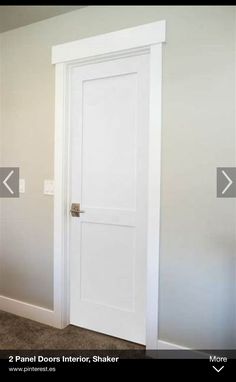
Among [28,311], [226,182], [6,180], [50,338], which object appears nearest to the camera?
[226,182]

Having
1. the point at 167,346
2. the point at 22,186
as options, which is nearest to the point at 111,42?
Result: the point at 22,186

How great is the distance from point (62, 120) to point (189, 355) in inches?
76.8

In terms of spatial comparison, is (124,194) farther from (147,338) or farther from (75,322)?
(75,322)

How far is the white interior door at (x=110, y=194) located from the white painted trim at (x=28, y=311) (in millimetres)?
182

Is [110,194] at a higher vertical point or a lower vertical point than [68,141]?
lower

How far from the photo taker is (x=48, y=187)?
2.23 meters

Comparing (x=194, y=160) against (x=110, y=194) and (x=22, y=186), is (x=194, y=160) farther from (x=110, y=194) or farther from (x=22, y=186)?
(x=22, y=186)

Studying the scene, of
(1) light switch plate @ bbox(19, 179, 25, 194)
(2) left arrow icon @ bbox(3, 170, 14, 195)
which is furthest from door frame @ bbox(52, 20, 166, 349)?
(2) left arrow icon @ bbox(3, 170, 14, 195)

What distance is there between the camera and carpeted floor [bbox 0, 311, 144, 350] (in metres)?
1.94

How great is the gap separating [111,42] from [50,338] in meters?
2.27

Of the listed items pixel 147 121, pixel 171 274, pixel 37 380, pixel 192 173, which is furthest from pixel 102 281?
pixel 147 121

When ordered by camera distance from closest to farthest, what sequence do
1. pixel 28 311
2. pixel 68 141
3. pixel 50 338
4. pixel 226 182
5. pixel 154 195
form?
pixel 226 182 → pixel 154 195 → pixel 50 338 → pixel 68 141 → pixel 28 311

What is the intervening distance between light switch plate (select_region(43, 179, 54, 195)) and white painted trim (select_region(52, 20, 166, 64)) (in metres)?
0.97

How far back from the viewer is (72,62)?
2.09 metres
